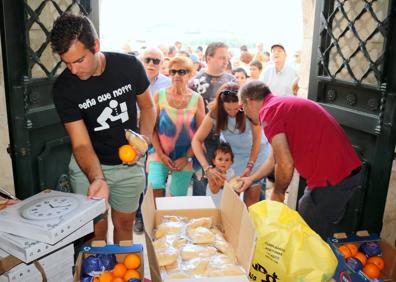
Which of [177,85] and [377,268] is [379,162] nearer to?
[377,268]

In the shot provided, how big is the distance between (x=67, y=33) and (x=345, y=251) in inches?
67.2

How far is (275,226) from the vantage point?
1593 mm

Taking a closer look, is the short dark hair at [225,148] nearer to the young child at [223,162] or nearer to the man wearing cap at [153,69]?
the young child at [223,162]

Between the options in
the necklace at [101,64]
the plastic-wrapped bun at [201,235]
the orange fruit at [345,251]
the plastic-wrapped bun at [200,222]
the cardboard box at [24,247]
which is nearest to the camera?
the cardboard box at [24,247]

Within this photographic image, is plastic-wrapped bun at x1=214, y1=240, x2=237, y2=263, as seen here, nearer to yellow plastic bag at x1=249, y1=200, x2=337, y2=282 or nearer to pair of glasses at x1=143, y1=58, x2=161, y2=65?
yellow plastic bag at x1=249, y1=200, x2=337, y2=282

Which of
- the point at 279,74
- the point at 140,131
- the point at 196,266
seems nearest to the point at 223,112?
the point at 140,131

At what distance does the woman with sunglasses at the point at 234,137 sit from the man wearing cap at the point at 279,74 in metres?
1.93

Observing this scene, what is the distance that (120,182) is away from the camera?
2221 mm

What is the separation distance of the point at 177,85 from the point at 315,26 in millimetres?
1119

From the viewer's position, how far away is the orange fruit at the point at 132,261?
5.42 feet

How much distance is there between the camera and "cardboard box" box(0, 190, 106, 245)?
137 centimetres

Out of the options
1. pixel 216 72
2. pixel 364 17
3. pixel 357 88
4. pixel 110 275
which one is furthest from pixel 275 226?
pixel 216 72

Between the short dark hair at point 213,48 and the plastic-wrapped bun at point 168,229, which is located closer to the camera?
the plastic-wrapped bun at point 168,229

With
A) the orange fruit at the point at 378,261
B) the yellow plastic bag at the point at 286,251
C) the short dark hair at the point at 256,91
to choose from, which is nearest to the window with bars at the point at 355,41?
the short dark hair at the point at 256,91
